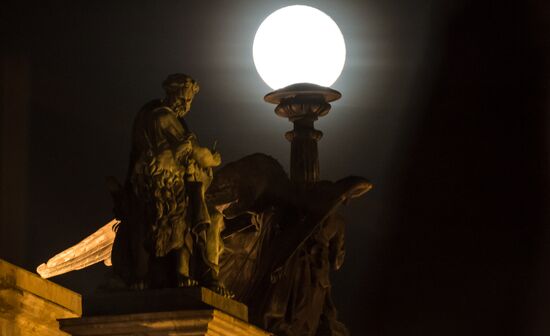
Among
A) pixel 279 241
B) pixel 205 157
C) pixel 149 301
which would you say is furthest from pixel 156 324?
pixel 279 241

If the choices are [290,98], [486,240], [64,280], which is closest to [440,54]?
[486,240]

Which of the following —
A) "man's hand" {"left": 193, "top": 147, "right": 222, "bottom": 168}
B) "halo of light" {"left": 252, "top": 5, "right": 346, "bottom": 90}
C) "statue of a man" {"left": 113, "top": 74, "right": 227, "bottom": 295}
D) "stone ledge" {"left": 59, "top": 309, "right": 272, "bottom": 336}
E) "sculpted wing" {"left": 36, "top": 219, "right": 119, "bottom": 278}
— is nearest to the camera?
"stone ledge" {"left": 59, "top": 309, "right": 272, "bottom": 336}

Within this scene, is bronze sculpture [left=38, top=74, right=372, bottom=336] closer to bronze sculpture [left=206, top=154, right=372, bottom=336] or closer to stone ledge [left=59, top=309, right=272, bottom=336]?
bronze sculpture [left=206, top=154, right=372, bottom=336]

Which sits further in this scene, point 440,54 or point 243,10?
point 440,54

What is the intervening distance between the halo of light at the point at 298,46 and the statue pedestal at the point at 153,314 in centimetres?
267

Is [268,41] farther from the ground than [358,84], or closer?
closer

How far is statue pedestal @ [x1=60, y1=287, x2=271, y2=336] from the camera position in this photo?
12484 mm

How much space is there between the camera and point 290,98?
15.2 m

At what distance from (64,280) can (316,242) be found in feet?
22.8

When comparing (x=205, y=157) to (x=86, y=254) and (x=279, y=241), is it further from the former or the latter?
(x=86, y=254)

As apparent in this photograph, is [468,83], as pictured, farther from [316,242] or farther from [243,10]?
[316,242]

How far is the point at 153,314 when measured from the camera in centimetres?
1253

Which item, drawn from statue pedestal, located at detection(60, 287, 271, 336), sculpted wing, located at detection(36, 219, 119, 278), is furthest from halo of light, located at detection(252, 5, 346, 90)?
statue pedestal, located at detection(60, 287, 271, 336)

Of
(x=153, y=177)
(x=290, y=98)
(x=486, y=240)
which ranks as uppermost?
(x=486, y=240)
